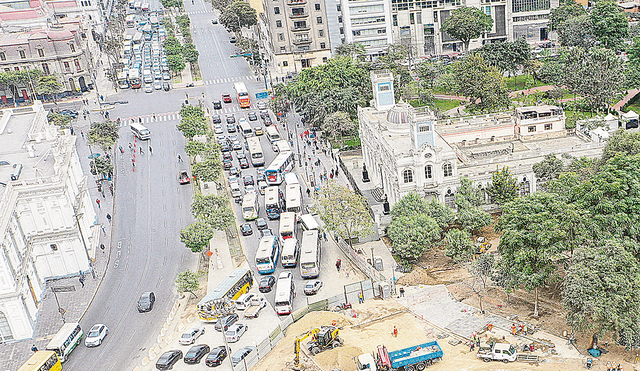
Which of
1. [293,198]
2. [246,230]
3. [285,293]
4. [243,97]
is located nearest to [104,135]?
[243,97]

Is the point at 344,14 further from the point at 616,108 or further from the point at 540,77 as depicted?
the point at 616,108

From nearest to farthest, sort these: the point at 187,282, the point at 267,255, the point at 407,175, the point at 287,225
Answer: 1. the point at 187,282
2. the point at 267,255
3. the point at 407,175
4. the point at 287,225

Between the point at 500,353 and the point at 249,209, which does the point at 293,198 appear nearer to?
the point at 249,209

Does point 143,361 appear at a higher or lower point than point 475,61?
lower

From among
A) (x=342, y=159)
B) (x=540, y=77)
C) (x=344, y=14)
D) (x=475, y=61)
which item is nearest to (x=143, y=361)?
(x=342, y=159)

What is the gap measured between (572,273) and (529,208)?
10.7 m

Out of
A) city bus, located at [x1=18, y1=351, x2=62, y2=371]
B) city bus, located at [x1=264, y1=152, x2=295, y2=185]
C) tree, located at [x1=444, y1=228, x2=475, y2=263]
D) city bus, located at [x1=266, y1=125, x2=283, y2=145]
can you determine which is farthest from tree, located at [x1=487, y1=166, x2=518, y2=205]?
city bus, located at [x1=18, y1=351, x2=62, y2=371]

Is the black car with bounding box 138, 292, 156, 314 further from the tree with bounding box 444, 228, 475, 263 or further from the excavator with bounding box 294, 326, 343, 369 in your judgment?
the tree with bounding box 444, 228, 475, 263

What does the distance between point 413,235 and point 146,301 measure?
117 ft

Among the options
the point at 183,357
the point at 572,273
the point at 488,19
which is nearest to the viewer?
the point at 572,273

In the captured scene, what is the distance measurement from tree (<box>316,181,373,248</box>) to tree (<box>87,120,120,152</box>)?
57.7 m

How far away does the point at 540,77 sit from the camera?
149m

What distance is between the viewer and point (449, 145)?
9894 centimetres

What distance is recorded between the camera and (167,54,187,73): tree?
189500mm
